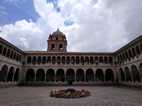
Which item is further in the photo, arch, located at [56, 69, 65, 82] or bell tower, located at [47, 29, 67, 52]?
bell tower, located at [47, 29, 67, 52]

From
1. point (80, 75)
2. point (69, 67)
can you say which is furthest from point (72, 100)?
point (80, 75)

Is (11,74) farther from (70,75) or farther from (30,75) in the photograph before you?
(70,75)

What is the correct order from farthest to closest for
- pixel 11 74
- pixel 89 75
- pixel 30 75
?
1. pixel 89 75
2. pixel 30 75
3. pixel 11 74

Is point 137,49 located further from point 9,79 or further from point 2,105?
point 9,79

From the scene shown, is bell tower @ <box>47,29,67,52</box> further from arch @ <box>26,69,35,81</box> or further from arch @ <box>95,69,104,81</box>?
arch @ <box>95,69,104,81</box>

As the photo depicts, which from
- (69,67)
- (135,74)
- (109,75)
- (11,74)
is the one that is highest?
(69,67)

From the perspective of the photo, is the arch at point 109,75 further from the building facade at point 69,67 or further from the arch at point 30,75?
the arch at point 30,75

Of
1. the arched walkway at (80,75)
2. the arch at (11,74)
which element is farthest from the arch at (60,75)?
the arch at (11,74)

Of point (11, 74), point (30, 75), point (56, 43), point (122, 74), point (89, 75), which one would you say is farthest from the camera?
point (56, 43)

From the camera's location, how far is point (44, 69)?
37656mm

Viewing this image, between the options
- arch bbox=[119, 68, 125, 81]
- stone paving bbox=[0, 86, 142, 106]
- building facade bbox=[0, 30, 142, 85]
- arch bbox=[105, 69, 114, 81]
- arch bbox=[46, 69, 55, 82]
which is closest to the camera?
stone paving bbox=[0, 86, 142, 106]

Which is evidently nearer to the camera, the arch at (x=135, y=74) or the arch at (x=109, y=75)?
the arch at (x=135, y=74)

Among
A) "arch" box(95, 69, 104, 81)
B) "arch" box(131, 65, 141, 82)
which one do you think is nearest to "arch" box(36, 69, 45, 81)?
"arch" box(95, 69, 104, 81)

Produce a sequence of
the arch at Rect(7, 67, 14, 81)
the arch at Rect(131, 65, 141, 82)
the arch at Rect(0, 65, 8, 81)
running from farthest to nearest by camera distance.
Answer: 1. the arch at Rect(7, 67, 14, 81)
2. the arch at Rect(0, 65, 8, 81)
3. the arch at Rect(131, 65, 141, 82)
